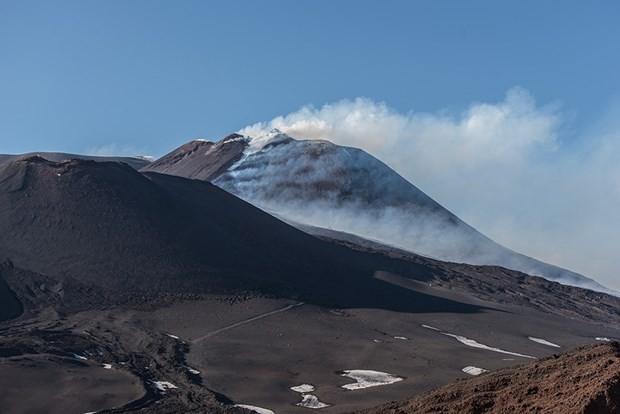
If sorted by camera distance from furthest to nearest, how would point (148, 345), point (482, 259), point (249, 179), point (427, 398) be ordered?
point (249, 179)
point (482, 259)
point (148, 345)
point (427, 398)

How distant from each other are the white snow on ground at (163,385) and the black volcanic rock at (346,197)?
72.7 m

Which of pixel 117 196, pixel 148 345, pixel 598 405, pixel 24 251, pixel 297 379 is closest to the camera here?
pixel 598 405

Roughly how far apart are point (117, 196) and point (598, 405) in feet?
238

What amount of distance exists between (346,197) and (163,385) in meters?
92.1

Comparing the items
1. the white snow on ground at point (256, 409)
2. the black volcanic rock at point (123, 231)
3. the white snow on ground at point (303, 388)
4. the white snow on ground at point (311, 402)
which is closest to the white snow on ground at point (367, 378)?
the white snow on ground at point (303, 388)

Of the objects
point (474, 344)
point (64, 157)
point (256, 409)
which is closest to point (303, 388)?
point (256, 409)

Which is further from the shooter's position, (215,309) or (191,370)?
(215,309)

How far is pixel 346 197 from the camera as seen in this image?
14362cm

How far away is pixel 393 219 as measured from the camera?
462 feet

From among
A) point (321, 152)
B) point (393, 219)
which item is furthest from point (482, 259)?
point (321, 152)

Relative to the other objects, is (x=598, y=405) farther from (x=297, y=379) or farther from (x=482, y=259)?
(x=482, y=259)

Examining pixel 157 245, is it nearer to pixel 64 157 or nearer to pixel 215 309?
pixel 215 309

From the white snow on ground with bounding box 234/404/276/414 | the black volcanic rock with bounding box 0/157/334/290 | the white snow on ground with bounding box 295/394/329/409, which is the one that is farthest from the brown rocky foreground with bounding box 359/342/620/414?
the black volcanic rock with bounding box 0/157/334/290

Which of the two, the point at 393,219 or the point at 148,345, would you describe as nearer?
the point at 148,345
